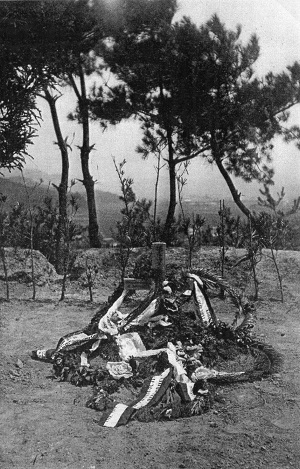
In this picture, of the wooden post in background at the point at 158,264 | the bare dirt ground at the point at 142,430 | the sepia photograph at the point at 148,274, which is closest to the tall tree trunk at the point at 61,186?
the sepia photograph at the point at 148,274

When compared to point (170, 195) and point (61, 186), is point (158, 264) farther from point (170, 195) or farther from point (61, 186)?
point (170, 195)

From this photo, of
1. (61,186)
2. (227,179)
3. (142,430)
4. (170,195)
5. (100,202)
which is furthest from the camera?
(100,202)

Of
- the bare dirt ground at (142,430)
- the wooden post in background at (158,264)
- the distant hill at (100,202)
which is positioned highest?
the distant hill at (100,202)

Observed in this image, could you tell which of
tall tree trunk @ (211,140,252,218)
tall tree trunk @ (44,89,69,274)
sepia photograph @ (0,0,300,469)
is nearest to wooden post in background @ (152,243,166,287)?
sepia photograph @ (0,0,300,469)

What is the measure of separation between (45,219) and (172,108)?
2893 millimetres

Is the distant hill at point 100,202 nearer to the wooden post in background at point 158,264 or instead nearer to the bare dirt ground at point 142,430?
the wooden post in background at point 158,264

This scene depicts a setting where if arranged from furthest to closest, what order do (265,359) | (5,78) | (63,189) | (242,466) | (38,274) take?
(63,189) → (38,274) → (5,78) → (265,359) → (242,466)

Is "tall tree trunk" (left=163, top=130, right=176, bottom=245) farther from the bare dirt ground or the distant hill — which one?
the bare dirt ground

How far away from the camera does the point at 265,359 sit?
4.49 meters

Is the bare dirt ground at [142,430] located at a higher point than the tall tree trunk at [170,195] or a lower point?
lower

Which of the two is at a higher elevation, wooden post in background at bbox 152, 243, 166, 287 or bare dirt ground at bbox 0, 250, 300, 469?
wooden post in background at bbox 152, 243, 166, 287

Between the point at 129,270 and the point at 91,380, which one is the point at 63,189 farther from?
the point at 91,380

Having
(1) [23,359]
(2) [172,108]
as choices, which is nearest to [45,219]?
(2) [172,108]

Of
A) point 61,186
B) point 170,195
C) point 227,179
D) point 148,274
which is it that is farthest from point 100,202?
point 148,274
